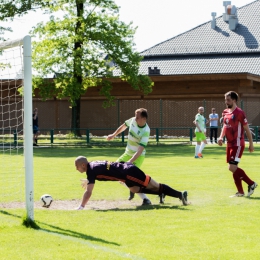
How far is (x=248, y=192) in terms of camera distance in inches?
472

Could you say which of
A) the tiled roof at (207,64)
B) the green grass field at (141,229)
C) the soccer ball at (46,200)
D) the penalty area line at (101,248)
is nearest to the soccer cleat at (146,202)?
the green grass field at (141,229)

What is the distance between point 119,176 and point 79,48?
27.8 metres

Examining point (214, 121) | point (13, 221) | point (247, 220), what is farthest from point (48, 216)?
point (214, 121)

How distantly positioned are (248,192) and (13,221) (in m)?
4.56

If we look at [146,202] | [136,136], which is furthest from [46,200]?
[136,136]

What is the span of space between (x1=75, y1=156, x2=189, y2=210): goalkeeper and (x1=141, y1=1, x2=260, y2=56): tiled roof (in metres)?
39.6

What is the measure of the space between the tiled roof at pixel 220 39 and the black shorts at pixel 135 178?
39.8m

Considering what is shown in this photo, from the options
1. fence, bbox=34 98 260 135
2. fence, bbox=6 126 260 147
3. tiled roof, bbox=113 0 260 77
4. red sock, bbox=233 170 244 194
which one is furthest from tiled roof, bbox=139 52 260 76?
red sock, bbox=233 170 244 194

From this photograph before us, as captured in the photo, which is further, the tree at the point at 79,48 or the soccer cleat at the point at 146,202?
the tree at the point at 79,48

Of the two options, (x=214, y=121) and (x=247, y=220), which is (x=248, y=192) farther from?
(x=214, y=121)

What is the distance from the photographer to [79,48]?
124ft

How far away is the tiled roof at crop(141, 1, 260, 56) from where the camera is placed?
50.2 m

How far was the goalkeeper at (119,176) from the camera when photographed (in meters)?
10.4

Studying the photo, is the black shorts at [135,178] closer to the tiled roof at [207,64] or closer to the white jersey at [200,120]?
the white jersey at [200,120]
